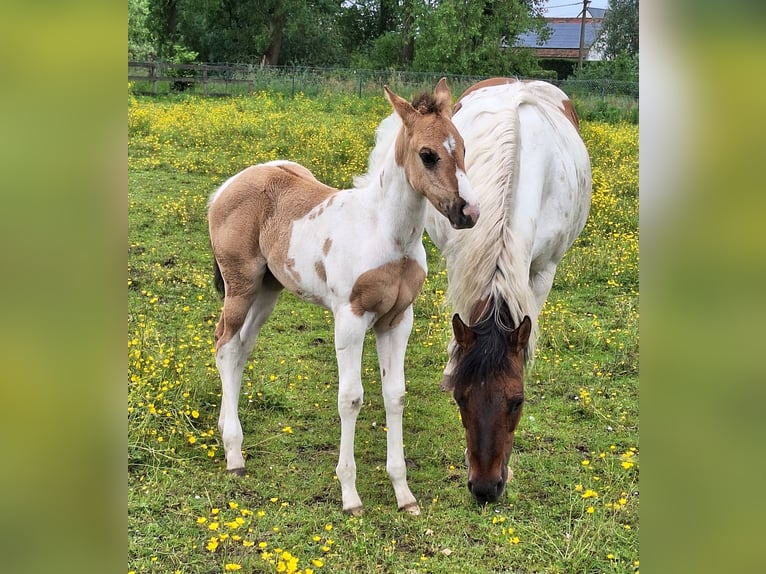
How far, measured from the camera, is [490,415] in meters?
2.66

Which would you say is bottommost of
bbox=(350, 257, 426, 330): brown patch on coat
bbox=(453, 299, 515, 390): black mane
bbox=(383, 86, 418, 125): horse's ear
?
bbox=(453, 299, 515, 390): black mane

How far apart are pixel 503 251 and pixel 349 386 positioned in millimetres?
973

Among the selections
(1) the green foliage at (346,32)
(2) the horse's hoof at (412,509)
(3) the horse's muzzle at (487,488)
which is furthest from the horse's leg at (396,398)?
(1) the green foliage at (346,32)

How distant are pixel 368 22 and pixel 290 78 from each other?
70.6 feet

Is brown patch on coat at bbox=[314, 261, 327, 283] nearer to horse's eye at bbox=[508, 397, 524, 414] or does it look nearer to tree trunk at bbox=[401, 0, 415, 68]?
horse's eye at bbox=[508, 397, 524, 414]

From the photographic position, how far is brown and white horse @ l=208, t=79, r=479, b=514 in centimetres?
269

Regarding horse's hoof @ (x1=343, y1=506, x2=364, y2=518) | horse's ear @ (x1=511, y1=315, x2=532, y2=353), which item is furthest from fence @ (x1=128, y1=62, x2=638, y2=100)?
horse's hoof @ (x1=343, y1=506, x2=364, y2=518)

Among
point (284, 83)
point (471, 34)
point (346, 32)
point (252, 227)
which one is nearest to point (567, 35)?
point (346, 32)

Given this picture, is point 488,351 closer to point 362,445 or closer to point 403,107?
point 403,107

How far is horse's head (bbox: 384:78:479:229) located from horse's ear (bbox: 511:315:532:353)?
0.53 metres

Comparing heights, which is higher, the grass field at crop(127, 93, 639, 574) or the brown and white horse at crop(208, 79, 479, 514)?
the brown and white horse at crop(208, 79, 479, 514)

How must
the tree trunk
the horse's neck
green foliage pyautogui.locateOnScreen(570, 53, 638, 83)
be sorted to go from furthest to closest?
the tree trunk < green foliage pyautogui.locateOnScreen(570, 53, 638, 83) < the horse's neck

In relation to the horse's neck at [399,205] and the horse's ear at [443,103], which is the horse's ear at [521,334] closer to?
the horse's neck at [399,205]
